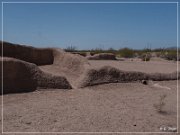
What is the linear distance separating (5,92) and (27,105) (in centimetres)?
190

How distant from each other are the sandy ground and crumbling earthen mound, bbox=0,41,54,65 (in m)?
6.69

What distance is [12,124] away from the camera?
8.57 metres

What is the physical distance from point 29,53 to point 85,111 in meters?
11.5

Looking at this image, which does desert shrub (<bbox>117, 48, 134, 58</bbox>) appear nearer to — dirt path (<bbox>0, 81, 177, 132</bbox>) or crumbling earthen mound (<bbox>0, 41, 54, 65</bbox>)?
crumbling earthen mound (<bbox>0, 41, 54, 65</bbox>)

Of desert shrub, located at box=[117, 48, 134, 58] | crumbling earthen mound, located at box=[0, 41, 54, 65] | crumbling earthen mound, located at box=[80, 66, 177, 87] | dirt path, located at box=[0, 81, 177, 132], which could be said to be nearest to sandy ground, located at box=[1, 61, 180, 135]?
dirt path, located at box=[0, 81, 177, 132]

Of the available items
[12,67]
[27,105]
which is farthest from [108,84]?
[27,105]

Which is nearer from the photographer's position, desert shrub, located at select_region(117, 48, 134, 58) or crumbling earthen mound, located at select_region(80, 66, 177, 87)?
crumbling earthen mound, located at select_region(80, 66, 177, 87)

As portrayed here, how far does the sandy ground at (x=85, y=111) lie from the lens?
869cm

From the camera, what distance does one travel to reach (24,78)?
13375 millimetres

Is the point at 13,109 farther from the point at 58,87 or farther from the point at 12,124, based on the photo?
the point at 58,87

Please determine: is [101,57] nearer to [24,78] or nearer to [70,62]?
[70,62]

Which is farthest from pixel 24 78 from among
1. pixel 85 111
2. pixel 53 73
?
pixel 53 73

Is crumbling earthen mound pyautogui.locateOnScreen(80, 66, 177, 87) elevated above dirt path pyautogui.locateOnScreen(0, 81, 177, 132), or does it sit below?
above

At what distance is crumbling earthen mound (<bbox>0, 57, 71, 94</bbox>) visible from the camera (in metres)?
12.7
